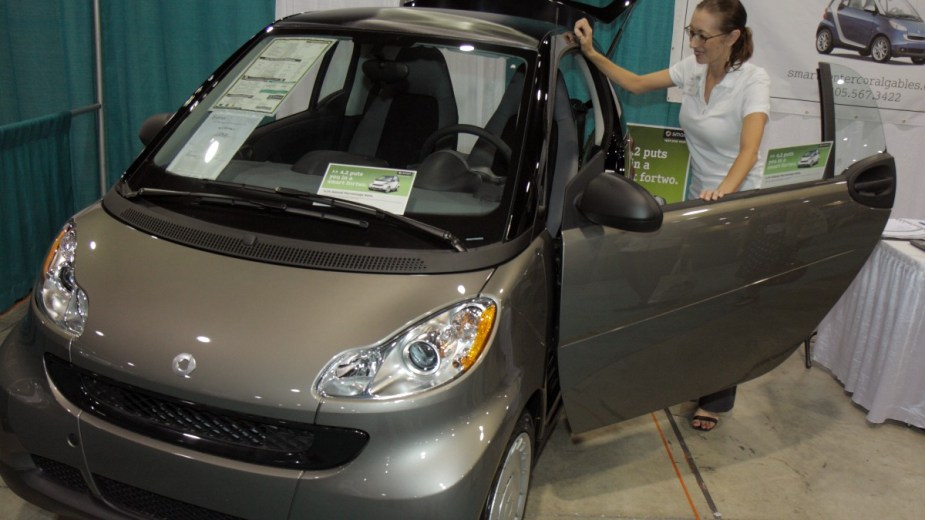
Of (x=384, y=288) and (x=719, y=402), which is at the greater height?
(x=384, y=288)

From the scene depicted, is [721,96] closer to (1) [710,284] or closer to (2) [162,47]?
(1) [710,284]

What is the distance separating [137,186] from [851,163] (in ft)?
7.80

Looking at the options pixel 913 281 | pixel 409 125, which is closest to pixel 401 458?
pixel 409 125

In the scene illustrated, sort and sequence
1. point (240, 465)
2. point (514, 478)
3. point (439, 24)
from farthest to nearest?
point (439, 24) → point (514, 478) → point (240, 465)

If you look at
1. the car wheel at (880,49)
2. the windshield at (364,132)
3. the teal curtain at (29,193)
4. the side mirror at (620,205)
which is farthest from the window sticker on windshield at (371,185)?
the car wheel at (880,49)

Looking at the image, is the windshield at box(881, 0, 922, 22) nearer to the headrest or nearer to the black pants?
the black pants

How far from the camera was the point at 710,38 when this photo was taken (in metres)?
3.00

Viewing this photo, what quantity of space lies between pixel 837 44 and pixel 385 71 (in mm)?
2879

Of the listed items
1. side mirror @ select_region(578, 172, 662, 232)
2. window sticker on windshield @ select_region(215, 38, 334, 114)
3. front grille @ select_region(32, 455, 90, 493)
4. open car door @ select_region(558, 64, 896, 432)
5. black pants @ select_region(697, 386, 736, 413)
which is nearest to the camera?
front grille @ select_region(32, 455, 90, 493)

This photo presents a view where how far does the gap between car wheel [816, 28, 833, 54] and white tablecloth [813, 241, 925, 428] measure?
1.38 metres

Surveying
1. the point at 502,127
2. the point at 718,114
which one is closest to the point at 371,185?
the point at 502,127

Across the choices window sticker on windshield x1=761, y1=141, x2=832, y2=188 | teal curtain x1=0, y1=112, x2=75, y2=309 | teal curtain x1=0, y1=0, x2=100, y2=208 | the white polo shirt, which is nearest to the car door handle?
window sticker on windshield x1=761, y1=141, x2=832, y2=188

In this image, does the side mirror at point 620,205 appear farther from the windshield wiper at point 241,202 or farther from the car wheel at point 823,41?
the car wheel at point 823,41

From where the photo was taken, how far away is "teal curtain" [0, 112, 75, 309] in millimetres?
3596
